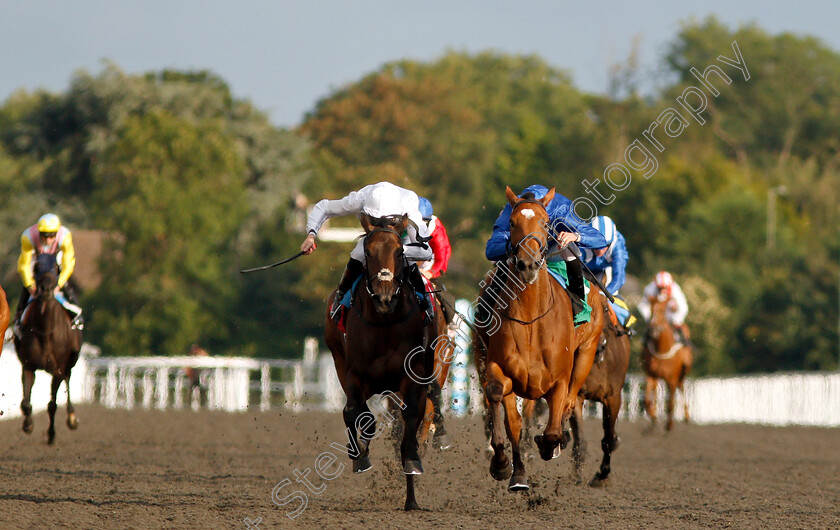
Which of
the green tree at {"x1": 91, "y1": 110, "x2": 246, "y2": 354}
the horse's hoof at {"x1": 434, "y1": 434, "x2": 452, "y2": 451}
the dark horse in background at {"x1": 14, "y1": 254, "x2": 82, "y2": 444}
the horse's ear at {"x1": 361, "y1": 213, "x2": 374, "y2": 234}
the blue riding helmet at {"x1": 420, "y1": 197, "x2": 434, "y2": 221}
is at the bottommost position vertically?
the horse's hoof at {"x1": 434, "y1": 434, "x2": 452, "y2": 451}

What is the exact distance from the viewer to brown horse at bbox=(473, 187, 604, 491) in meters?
8.31

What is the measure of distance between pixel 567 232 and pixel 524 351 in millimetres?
1050

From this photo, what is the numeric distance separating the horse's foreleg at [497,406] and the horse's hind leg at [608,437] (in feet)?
7.97

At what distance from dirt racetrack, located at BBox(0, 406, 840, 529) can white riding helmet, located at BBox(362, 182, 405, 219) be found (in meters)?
2.03

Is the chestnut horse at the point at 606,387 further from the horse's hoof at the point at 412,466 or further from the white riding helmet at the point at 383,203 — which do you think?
the white riding helmet at the point at 383,203

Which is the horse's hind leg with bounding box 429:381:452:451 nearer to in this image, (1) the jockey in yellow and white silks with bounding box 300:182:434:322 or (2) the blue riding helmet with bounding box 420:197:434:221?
(1) the jockey in yellow and white silks with bounding box 300:182:434:322

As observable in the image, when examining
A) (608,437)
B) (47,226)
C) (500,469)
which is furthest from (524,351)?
(47,226)

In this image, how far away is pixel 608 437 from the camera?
11.0 meters

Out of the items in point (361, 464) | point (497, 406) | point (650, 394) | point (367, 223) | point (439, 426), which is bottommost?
point (361, 464)

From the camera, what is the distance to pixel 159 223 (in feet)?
122

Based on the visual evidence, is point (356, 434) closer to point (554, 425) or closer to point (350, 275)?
point (350, 275)

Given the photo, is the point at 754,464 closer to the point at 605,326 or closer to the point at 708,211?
the point at 605,326

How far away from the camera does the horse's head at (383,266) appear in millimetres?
7980

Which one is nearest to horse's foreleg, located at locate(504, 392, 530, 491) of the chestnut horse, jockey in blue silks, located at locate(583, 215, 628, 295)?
the chestnut horse
